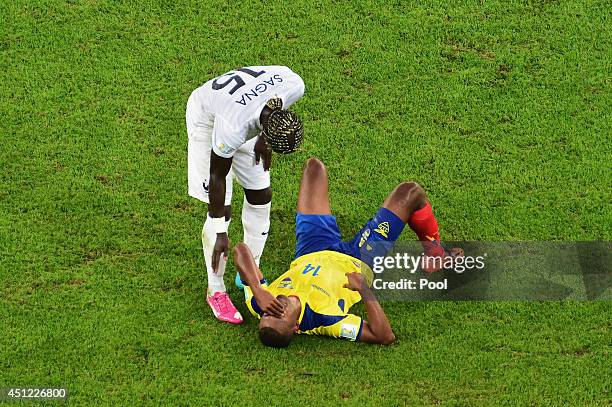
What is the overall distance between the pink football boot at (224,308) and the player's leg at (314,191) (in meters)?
0.96

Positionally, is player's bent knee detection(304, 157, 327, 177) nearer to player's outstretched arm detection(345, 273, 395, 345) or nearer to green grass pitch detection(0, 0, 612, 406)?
A: green grass pitch detection(0, 0, 612, 406)

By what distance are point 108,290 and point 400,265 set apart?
247 cm

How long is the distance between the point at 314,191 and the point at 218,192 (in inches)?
44.5

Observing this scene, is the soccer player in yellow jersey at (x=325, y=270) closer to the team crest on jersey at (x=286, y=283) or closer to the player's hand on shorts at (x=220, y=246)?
the team crest on jersey at (x=286, y=283)

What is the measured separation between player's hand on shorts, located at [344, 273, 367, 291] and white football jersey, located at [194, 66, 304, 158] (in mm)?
1361

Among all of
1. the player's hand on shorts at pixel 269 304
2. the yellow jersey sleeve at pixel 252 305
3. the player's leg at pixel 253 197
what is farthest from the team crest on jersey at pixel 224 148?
the yellow jersey sleeve at pixel 252 305

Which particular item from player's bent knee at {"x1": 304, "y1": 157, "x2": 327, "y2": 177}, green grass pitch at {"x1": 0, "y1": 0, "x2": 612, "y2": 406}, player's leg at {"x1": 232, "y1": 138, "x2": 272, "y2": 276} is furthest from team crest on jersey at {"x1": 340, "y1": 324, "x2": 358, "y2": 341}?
player's bent knee at {"x1": 304, "y1": 157, "x2": 327, "y2": 177}

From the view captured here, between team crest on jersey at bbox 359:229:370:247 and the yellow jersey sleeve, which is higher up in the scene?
team crest on jersey at bbox 359:229:370:247

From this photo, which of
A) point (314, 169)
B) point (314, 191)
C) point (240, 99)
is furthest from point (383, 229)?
point (240, 99)

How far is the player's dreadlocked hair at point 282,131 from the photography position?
9.39m

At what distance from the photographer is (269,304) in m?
9.66

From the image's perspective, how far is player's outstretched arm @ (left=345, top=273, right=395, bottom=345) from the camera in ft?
32.0

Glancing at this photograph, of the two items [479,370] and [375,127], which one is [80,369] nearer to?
[479,370]

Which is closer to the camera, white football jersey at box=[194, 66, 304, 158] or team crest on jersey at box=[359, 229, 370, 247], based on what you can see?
white football jersey at box=[194, 66, 304, 158]
